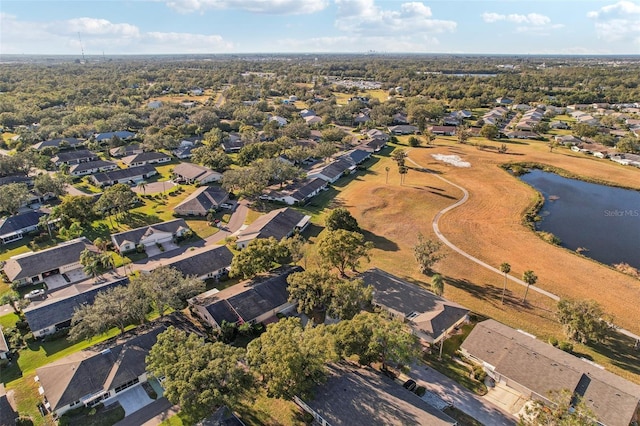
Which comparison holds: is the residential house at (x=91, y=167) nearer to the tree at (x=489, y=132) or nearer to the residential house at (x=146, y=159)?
the residential house at (x=146, y=159)

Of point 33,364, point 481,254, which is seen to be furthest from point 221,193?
point 481,254

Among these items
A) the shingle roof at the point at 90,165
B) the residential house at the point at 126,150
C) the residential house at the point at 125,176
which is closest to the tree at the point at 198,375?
the residential house at the point at 125,176

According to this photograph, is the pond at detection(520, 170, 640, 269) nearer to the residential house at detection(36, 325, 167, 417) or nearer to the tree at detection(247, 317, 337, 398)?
the tree at detection(247, 317, 337, 398)

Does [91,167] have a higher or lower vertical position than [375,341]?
higher

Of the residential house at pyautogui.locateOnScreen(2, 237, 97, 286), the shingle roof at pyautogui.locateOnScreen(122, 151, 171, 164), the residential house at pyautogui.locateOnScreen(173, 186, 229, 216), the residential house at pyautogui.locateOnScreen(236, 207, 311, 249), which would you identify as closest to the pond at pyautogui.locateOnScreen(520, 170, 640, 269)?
the residential house at pyautogui.locateOnScreen(236, 207, 311, 249)

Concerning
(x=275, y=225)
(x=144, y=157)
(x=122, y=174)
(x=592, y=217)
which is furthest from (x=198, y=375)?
(x=144, y=157)

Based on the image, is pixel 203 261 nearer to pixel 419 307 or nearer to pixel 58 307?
pixel 58 307
